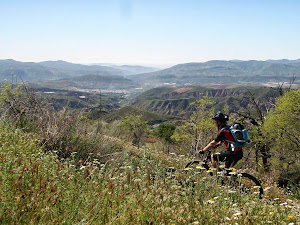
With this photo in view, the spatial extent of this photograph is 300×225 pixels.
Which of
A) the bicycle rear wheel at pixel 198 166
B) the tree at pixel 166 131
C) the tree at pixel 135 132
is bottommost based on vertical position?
the tree at pixel 166 131

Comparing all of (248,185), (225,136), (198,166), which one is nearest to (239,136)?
(225,136)

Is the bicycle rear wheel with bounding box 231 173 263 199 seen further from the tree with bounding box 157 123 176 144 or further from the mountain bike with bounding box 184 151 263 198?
the tree with bounding box 157 123 176 144

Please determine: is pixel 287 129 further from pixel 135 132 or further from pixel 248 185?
pixel 248 185

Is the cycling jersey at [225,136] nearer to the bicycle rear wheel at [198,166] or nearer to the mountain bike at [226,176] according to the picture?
the mountain bike at [226,176]

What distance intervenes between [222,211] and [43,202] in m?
2.02

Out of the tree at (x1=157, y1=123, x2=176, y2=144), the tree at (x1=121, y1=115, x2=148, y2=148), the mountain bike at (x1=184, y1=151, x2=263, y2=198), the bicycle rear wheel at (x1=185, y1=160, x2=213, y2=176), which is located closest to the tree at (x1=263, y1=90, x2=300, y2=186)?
the tree at (x1=121, y1=115, x2=148, y2=148)

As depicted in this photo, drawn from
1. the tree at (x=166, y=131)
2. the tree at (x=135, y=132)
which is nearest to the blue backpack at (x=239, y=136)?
the tree at (x=135, y=132)

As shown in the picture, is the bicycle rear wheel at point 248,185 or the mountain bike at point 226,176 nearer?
the mountain bike at point 226,176

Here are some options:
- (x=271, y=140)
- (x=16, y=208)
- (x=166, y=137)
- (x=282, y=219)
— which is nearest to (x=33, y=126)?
(x=16, y=208)

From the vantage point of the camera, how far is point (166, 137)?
63.4 meters

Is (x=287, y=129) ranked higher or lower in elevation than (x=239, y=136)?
lower

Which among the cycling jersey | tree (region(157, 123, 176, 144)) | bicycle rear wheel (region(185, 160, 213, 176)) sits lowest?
tree (region(157, 123, 176, 144))

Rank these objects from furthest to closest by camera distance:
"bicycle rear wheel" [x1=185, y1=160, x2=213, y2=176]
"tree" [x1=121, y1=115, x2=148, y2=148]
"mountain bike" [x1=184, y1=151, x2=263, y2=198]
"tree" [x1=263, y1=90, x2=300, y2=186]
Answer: "tree" [x1=263, y1=90, x2=300, y2=186] → "tree" [x1=121, y1=115, x2=148, y2=148] → "bicycle rear wheel" [x1=185, y1=160, x2=213, y2=176] → "mountain bike" [x1=184, y1=151, x2=263, y2=198]

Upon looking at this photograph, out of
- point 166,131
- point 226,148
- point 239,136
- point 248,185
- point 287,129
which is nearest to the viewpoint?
point 239,136
